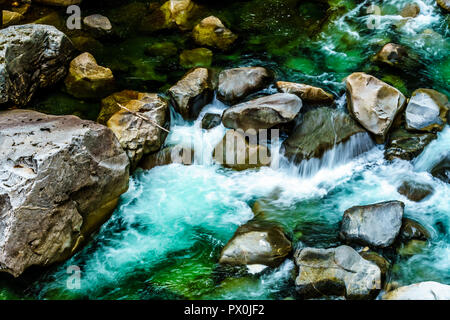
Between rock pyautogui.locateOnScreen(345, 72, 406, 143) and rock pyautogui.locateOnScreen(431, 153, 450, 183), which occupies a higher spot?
rock pyautogui.locateOnScreen(345, 72, 406, 143)

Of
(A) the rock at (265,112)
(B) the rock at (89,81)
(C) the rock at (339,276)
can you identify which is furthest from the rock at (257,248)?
(B) the rock at (89,81)

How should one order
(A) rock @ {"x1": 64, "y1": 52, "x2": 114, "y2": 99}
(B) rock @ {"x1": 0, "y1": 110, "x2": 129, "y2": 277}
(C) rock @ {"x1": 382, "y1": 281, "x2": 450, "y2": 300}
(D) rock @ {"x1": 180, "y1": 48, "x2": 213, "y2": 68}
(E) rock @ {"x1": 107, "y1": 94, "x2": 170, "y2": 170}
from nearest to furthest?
(C) rock @ {"x1": 382, "y1": 281, "x2": 450, "y2": 300}, (B) rock @ {"x1": 0, "y1": 110, "x2": 129, "y2": 277}, (E) rock @ {"x1": 107, "y1": 94, "x2": 170, "y2": 170}, (A) rock @ {"x1": 64, "y1": 52, "x2": 114, "y2": 99}, (D) rock @ {"x1": 180, "y1": 48, "x2": 213, "y2": 68}

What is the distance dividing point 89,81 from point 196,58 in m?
2.00

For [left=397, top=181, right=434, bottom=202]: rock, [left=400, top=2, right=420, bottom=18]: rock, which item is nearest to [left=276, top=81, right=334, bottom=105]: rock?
[left=397, top=181, right=434, bottom=202]: rock

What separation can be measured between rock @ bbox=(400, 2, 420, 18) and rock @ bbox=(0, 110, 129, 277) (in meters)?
6.16

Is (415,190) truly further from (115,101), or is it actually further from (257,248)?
(115,101)

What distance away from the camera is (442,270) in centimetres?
471

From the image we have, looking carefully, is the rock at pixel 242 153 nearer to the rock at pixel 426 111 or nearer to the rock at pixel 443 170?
the rock at pixel 426 111

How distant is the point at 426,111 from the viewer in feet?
20.3

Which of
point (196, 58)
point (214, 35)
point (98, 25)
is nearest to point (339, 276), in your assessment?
point (196, 58)

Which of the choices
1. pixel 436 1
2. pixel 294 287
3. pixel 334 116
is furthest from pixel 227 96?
pixel 436 1

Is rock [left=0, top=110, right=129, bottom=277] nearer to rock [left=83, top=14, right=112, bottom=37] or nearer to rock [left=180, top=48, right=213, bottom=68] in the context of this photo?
rock [left=180, top=48, right=213, bottom=68]

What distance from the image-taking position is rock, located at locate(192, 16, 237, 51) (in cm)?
812

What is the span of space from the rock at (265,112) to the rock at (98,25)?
3.75m
